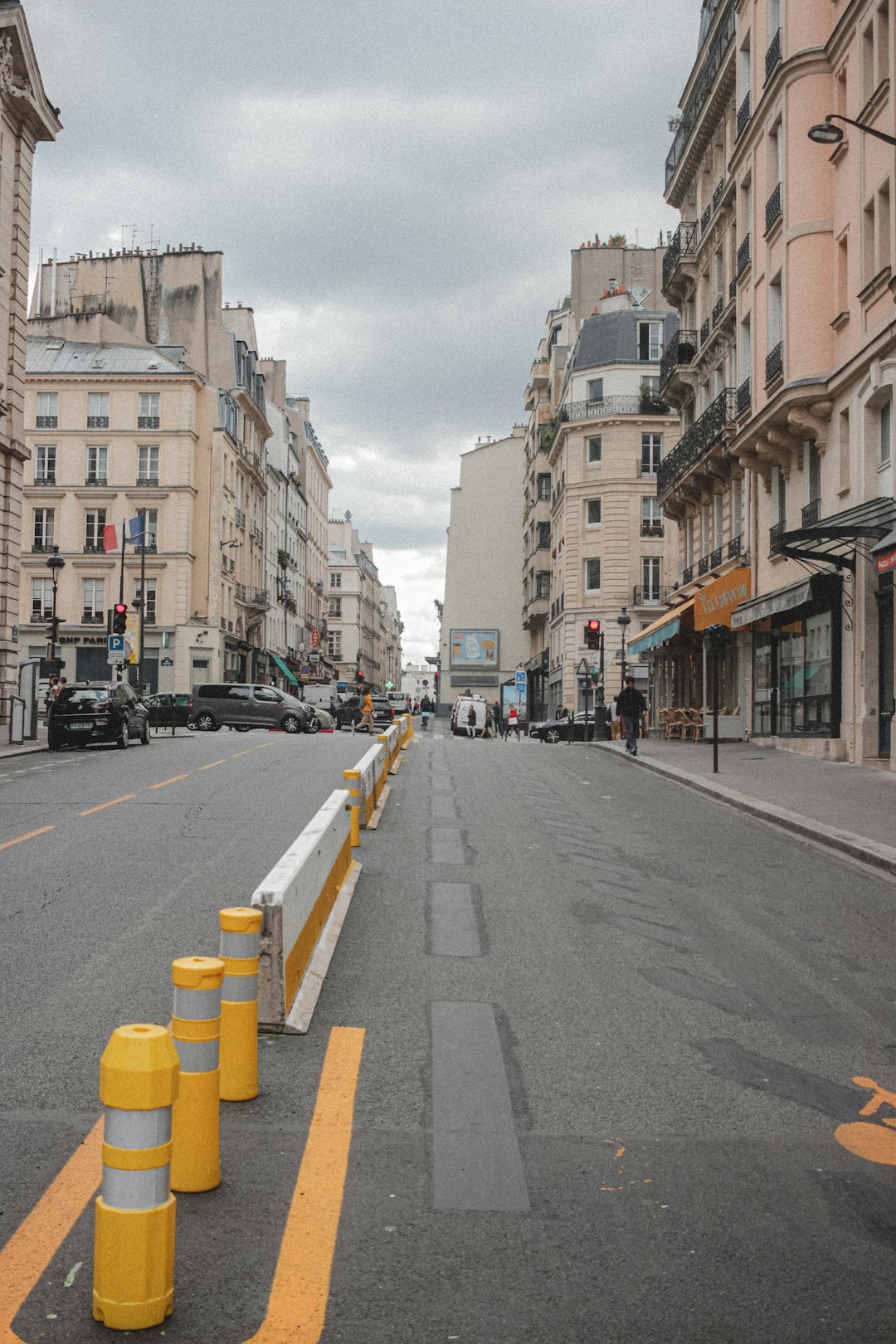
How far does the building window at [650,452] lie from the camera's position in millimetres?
56094

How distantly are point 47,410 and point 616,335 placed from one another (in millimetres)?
25692

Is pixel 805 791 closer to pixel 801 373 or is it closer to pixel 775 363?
pixel 801 373

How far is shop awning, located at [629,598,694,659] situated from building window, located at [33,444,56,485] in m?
32.7

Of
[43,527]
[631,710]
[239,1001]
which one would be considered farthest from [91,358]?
[239,1001]

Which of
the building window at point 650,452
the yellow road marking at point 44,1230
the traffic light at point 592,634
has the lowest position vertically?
the yellow road marking at point 44,1230

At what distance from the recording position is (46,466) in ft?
192

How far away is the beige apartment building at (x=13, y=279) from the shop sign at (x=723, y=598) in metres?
15.9

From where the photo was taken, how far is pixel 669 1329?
315 cm

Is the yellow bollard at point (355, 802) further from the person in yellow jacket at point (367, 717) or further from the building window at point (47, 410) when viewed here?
the building window at point (47, 410)

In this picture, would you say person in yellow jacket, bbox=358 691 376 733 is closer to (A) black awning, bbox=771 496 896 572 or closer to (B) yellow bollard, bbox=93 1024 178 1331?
(A) black awning, bbox=771 496 896 572

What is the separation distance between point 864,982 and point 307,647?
8528cm

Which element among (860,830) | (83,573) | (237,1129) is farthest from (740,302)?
(83,573)

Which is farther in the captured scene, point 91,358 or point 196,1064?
point 91,358

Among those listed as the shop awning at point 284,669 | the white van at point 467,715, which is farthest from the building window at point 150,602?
the white van at point 467,715
